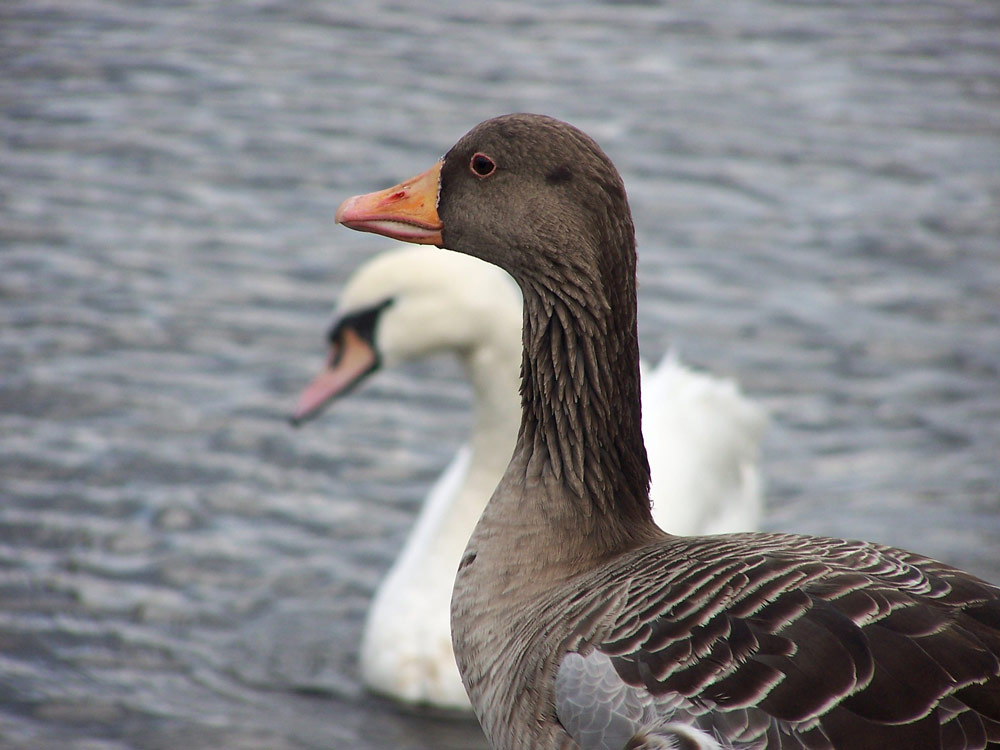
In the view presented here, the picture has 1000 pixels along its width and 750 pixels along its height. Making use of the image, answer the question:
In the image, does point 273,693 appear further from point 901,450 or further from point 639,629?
point 901,450

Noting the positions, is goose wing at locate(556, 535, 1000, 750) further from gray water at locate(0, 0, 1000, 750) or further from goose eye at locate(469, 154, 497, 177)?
gray water at locate(0, 0, 1000, 750)

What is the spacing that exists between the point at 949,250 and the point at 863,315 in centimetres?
106

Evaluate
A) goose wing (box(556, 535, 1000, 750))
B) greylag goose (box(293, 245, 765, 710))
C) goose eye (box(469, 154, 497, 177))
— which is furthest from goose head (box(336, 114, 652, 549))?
greylag goose (box(293, 245, 765, 710))

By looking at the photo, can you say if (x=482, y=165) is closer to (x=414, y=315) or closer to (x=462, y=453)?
(x=414, y=315)

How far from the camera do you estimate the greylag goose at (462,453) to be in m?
5.38

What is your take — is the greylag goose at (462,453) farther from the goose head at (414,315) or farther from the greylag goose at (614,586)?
the greylag goose at (614,586)

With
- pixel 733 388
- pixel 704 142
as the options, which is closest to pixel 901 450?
pixel 733 388

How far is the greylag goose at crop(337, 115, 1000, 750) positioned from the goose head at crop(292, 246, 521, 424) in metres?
2.06

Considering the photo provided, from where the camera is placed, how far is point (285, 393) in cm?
731

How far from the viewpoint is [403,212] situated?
3.50 meters

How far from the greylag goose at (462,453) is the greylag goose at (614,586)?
Result: 1.97m

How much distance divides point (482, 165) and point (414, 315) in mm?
2340

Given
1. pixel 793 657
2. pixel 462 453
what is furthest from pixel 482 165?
pixel 462 453

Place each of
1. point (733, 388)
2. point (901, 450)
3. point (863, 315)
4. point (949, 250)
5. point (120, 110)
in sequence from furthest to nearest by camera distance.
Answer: point (120, 110)
point (949, 250)
point (863, 315)
point (901, 450)
point (733, 388)
